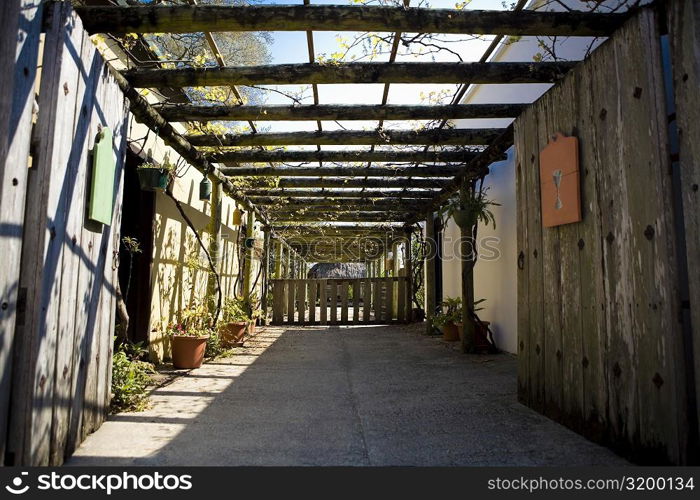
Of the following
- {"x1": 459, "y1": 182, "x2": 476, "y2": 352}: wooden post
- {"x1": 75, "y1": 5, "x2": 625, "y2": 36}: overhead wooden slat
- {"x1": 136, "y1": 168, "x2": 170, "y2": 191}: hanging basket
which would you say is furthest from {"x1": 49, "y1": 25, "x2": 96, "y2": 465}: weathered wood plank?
{"x1": 459, "y1": 182, "x2": 476, "y2": 352}: wooden post

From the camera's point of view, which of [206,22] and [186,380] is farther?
[186,380]

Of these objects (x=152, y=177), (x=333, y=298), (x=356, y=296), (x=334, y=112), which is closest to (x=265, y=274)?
(x=333, y=298)

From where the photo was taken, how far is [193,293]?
247 inches

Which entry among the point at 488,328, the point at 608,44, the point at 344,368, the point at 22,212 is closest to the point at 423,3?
the point at 608,44

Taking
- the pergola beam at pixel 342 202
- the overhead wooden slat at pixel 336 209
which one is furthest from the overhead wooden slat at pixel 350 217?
the pergola beam at pixel 342 202

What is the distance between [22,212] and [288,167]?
4.60 metres

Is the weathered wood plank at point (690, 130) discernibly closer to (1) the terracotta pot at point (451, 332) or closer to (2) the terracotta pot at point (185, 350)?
(2) the terracotta pot at point (185, 350)

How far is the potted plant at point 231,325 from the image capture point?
245 inches

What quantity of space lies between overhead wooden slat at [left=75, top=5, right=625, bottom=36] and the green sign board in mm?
721

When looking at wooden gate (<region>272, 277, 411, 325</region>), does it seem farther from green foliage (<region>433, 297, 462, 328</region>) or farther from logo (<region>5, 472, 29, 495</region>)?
logo (<region>5, 472, 29, 495</region>)

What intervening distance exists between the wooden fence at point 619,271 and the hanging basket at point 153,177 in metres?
3.24

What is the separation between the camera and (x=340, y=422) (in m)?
2.88

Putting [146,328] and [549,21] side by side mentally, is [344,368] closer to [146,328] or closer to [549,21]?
[146,328]

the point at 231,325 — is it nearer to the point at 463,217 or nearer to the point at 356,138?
the point at 356,138
